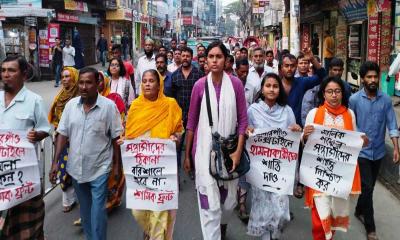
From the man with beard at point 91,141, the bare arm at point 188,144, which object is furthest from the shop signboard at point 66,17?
the bare arm at point 188,144

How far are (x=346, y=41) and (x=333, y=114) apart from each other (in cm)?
1318

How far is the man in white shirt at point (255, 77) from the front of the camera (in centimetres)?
630

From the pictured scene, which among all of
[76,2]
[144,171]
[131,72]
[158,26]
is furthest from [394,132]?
[158,26]

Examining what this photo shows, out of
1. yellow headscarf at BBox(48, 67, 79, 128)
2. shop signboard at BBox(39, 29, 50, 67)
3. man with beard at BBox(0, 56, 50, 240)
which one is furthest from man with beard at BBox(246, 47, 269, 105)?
shop signboard at BBox(39, 29, 50, 67)

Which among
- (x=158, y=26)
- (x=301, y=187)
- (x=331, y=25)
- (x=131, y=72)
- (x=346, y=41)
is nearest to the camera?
(x=301, y=187)

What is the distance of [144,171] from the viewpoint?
402 cm

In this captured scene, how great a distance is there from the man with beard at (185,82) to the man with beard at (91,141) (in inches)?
100

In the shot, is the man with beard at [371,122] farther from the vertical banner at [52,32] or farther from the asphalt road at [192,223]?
the vertical banner at [52,32]

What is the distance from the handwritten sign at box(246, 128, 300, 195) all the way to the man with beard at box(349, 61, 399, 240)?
80 centimetres

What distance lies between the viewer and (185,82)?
6547 mm

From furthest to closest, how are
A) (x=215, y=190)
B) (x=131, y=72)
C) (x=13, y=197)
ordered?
(x=131, y=72) → (x=215, y=190) → (x=13, y=197)

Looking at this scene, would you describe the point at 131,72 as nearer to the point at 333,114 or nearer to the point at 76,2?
the point at 333,114

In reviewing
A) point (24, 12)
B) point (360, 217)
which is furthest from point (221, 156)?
point (24, 12)

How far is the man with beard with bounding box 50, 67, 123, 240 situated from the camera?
3.85 meters
